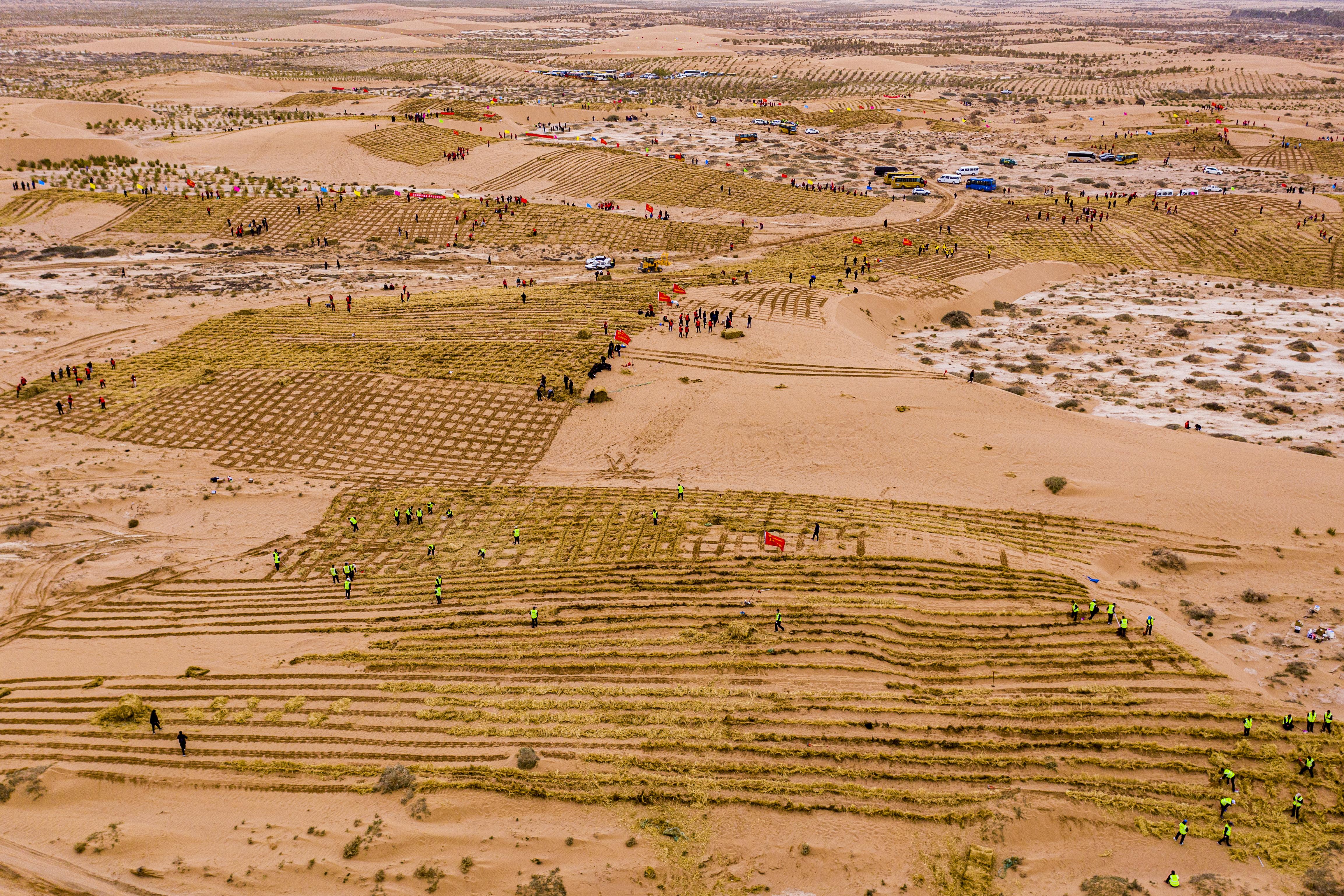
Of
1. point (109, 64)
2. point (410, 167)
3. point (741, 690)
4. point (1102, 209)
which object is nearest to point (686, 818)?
point (741, 690)

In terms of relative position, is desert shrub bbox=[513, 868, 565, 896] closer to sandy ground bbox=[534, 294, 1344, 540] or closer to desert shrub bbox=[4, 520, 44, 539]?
sandy ground bbox=[534, 294, 1344, 540]

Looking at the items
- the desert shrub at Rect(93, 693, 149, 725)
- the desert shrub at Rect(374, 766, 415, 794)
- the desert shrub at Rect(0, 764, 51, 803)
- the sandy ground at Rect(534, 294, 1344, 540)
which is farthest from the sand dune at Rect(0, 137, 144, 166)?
the desert shrub at Rect(374, 766, 415, 794)

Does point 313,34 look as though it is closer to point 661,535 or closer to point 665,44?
point 665,44

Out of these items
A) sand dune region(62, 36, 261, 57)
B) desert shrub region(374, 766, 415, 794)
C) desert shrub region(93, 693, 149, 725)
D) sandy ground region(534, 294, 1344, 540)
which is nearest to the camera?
desert shrub region(374, 766, 415, 794)

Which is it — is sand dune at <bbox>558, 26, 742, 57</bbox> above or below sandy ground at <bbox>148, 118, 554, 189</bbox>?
above

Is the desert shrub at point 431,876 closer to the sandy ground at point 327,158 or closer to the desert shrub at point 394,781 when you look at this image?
the desert shrub at point 394,781
